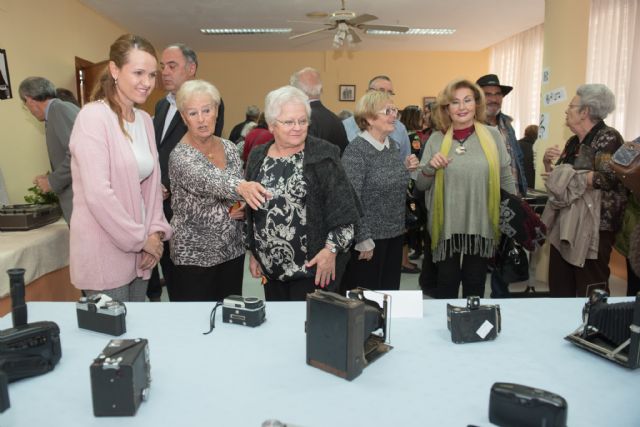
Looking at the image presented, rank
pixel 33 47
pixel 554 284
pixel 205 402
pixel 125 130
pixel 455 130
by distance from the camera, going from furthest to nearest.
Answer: pixel 33 47 < pixel 554 284 < pixel 455 130 < pixel 125 130 < pixel 205 402

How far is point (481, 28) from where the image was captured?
789cm

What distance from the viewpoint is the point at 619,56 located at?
5.86 metres

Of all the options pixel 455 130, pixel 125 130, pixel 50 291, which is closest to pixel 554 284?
pixel 455 130

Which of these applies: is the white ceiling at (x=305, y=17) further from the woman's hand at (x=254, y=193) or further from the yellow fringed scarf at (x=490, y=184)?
the woman's hand at (x=254, y=193)

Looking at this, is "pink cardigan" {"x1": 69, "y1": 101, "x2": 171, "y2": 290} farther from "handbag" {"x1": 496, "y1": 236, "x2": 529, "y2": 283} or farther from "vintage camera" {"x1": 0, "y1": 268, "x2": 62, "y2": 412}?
"handbag" {"x1": 496, "y1": 236, "x2": 529, "y2": 283}

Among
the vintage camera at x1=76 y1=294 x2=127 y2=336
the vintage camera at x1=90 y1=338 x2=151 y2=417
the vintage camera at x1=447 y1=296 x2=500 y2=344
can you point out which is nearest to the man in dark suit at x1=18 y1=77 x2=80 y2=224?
the vintage camera at x1=76 y1=294 x2=127 y2=336

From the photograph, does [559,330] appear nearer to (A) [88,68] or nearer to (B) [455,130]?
(B) [455,130]

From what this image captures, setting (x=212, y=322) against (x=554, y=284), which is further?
(x=554, y=284)

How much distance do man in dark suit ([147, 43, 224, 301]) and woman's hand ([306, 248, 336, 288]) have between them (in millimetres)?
800

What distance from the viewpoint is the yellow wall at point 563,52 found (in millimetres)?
4117

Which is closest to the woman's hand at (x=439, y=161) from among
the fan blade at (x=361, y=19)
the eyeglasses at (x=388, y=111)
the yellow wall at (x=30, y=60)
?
the eyeglasses at (x=388, y=111)

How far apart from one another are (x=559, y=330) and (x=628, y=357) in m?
0.25

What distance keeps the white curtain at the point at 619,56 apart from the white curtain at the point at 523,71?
1507mm

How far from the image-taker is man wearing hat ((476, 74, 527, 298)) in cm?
335
